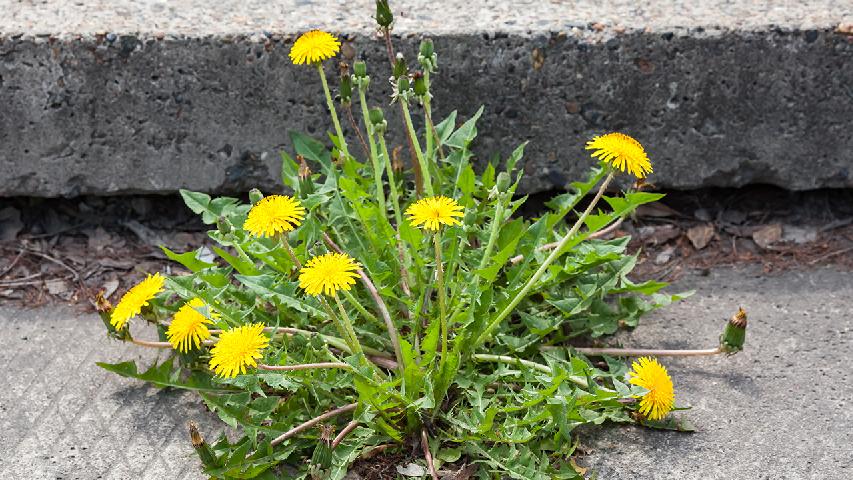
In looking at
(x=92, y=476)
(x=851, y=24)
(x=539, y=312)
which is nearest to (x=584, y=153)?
(x=539, y=312)

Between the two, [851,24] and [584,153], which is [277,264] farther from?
[851,24]

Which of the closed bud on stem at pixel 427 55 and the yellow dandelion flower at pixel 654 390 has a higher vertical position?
the closed bud on stem at pixel 427 55

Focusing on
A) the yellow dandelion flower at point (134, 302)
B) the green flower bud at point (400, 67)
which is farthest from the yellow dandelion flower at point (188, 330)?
the green flower bud at point (400, 67)

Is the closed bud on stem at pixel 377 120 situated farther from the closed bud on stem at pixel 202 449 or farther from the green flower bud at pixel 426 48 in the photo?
the closed bud on stem at pixel 202 449

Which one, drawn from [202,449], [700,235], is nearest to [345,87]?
[202,449]

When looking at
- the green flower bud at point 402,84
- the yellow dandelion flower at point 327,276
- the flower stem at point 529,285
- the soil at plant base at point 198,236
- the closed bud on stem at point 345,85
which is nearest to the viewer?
the yellow dandelion flower at point 327,276

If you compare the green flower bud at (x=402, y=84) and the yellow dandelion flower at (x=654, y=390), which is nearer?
the yellow dandelion flower at (x=654, y=390)
